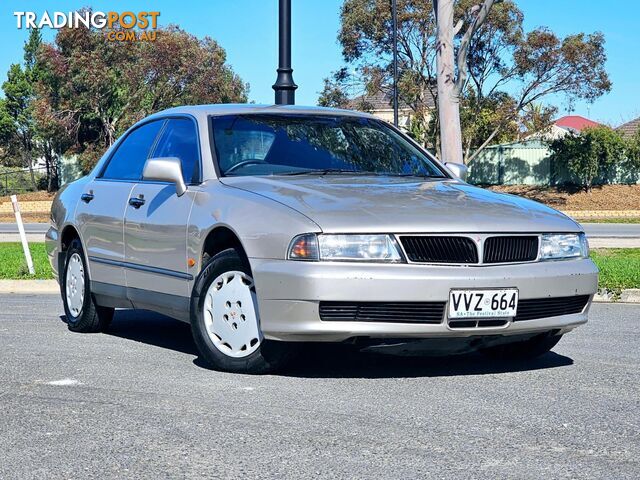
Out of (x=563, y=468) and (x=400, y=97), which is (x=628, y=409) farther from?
(x=400, y=97)

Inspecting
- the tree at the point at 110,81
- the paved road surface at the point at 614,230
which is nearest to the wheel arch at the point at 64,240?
the paved road surface at the point at 614,230

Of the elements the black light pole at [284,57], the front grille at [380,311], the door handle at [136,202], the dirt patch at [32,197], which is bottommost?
the dirt patch at [32,197]

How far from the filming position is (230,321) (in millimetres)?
5957

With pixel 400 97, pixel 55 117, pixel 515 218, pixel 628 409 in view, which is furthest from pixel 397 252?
pixel 55 117

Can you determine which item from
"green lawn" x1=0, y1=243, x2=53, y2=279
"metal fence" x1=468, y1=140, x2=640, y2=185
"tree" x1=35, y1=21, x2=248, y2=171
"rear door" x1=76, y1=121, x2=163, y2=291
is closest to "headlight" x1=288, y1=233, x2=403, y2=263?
"rear door" x1=76, y1=121, x2=163, y2=291

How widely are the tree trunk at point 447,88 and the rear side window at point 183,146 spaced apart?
35.8 feet

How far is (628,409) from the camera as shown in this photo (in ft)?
16.9

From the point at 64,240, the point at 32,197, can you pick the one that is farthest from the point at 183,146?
the point at 32,197

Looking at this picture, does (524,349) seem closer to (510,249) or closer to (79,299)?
(510,249)

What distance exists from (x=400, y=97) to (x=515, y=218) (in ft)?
129

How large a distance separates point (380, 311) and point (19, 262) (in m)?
9.79

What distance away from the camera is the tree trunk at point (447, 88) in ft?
58.3

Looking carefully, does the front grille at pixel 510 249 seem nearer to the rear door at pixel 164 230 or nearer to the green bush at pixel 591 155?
the rear door at pixel 164 230

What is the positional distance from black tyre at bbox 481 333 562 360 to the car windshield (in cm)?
123
